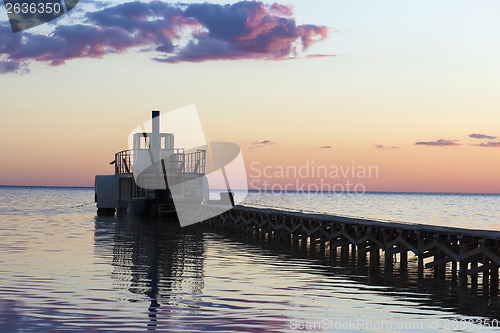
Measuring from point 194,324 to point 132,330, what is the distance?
1.15 metres

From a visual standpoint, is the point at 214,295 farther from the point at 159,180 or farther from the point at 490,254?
the point at 159,180

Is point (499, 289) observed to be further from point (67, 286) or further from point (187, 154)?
point (187, 154)

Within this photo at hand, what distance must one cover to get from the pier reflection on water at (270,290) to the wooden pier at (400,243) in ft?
2.10

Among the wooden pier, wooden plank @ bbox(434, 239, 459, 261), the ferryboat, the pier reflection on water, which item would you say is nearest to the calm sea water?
the pier reflection on water

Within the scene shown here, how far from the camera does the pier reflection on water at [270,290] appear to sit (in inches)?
481

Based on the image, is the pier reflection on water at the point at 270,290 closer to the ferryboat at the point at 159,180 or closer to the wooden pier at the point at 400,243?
the wooden pier at the point at 400,243

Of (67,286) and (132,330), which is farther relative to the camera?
(67,286)

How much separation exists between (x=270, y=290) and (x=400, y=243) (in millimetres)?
7459

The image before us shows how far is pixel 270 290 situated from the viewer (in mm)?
15242

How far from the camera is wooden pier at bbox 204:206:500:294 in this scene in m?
17.7

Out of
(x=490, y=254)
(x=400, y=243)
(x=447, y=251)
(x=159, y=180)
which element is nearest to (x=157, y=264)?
(x=400, y=243)

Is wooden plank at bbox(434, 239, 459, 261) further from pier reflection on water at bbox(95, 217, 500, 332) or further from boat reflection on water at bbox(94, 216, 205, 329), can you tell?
boat reflection on water at bbox(94, 216, 205, 329)

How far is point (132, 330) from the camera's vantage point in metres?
10.7

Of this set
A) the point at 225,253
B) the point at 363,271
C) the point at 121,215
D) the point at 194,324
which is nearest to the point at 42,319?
the point at 194,324
